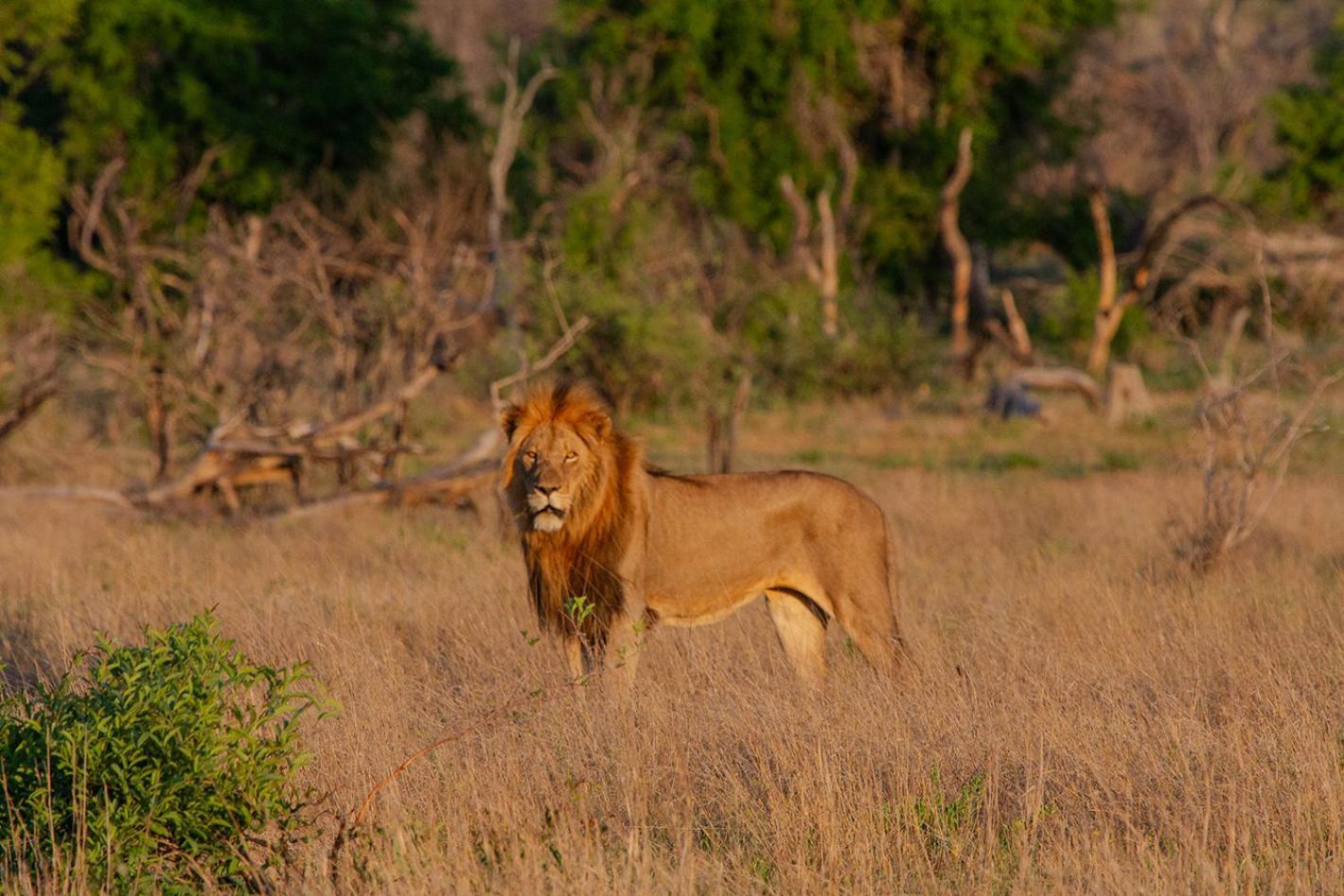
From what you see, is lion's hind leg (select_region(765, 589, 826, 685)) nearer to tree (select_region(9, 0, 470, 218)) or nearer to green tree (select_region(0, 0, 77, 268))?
green tree (select_region(0, 0, 77, 268))

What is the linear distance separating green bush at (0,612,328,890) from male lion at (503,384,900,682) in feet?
5.52

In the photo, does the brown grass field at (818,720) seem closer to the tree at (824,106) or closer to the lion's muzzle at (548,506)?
the lion's muzzle at (548,506)

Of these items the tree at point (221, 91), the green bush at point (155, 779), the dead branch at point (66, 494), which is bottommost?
the dead branch at point (66, 494)

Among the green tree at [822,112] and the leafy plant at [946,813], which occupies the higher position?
the green tree at [822,112]

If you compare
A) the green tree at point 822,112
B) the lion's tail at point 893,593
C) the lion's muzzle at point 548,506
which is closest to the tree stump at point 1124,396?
the green tree at point 822,112

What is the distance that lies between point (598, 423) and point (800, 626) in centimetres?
123

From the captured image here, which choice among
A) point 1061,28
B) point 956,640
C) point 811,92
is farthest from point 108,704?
point 1061,28

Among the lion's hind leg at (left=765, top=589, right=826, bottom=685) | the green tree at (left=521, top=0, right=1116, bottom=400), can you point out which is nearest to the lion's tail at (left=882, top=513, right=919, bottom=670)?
the lion's hind leg at (left=765, top=589, right=826, bottom=685)

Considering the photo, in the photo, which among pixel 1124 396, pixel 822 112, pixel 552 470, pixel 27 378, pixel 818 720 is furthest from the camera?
pixel 822 112

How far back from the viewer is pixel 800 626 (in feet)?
21.8

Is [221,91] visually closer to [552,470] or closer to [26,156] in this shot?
[26,156]

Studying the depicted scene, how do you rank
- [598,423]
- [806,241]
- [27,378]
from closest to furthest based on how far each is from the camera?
[598,423]
[27,378]
[806,241]

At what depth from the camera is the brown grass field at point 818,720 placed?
14.6 feet

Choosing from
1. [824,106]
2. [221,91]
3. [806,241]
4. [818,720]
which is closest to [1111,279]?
[806,241]
